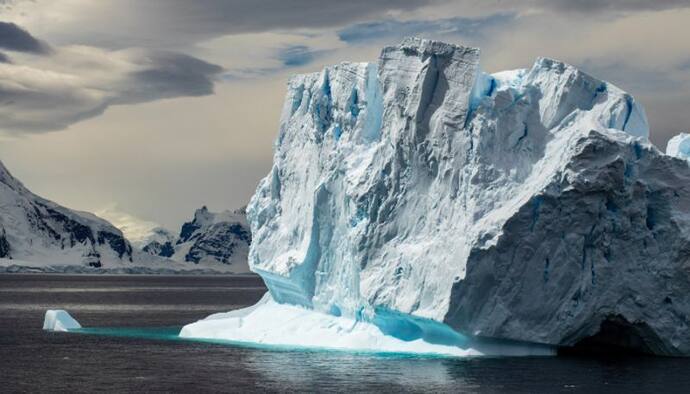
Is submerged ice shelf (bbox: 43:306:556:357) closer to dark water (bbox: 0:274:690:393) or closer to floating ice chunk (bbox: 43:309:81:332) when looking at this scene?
dark water (bbox: 0:274:690:393)

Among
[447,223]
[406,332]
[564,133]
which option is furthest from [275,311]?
[564,133]

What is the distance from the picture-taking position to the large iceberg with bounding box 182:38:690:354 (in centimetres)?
3366

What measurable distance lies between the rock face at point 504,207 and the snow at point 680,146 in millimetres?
2880

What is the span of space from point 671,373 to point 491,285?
6.01m

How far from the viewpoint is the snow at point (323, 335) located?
1394 inches

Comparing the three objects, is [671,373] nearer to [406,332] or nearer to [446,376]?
[446,376]

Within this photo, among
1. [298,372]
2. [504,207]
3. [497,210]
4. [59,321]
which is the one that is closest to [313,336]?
[298,372]

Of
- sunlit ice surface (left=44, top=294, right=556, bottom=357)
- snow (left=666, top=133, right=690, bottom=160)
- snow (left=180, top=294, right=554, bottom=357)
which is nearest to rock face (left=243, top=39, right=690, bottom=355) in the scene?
sunlit ice surface (left=44, top=294, right=556, bottom=357)

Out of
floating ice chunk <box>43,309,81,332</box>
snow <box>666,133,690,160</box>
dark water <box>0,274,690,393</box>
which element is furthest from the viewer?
floating ice chunk <box>43,309,81,332</box>

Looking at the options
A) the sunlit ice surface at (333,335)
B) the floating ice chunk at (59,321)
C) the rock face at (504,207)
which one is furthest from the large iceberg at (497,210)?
the floating ice chunk at (59,321)

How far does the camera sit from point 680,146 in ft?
131

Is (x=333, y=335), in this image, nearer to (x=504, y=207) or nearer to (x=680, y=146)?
(x=504, y=207)

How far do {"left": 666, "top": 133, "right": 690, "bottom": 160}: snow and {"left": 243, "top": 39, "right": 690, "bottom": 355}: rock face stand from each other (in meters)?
2.88

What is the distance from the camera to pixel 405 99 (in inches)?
1489
